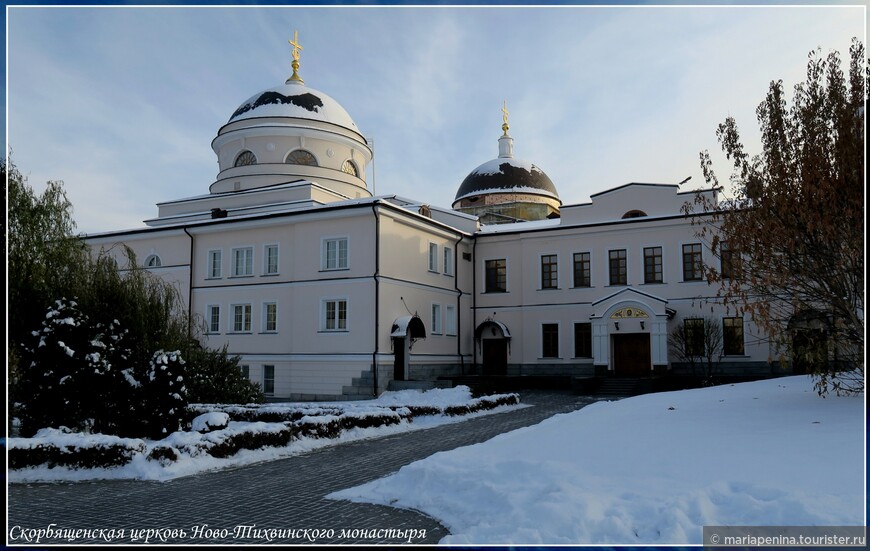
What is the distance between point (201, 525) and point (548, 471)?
12.7 ft

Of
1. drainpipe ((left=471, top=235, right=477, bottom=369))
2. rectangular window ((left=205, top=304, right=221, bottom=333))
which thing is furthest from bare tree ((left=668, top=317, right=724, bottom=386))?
rectangular window ((left=205, top=304, right=221, bottom=333))

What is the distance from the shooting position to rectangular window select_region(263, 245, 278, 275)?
3169 cm

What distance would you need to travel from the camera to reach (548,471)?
28.9ft

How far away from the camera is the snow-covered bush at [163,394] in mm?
14844

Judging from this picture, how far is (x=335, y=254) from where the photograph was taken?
3023 centimetres

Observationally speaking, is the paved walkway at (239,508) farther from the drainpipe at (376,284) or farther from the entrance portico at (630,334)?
the entrance portico at (630,334)

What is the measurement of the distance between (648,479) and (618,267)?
26.1 meters

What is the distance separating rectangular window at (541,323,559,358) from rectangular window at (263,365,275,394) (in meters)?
11.9

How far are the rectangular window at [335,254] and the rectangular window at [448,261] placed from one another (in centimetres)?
590

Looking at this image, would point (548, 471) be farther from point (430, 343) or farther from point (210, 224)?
point (210, 224)

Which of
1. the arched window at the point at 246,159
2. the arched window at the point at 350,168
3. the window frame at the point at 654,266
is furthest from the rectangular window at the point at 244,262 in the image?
the window frame at the point at 654,266

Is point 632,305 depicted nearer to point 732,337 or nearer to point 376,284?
point 732,337

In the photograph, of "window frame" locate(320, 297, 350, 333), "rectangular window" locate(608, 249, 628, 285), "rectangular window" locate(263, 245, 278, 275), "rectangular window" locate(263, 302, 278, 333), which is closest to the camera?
"window frame" locate(320, 297, 350, 333)

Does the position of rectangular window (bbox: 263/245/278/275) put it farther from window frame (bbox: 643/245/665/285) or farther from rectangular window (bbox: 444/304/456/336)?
window frame (bbox: 643/245/665/285)
